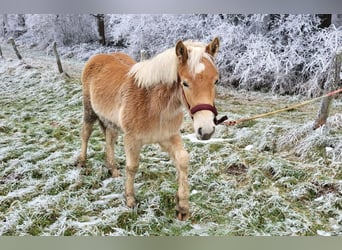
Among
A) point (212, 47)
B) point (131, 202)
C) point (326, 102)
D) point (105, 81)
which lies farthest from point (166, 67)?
point (326, 102)

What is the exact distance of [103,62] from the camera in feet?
7.21

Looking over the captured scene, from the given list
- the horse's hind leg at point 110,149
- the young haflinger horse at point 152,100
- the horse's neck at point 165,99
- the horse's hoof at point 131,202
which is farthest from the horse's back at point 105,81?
the horse's hoof at point 131,202

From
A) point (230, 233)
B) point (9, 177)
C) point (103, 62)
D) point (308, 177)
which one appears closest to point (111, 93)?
point (103, 62)

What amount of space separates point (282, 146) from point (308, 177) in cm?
21

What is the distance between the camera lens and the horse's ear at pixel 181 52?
65.3 inches

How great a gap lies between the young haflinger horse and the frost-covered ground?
7cm

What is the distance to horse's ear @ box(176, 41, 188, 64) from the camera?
1.66 m

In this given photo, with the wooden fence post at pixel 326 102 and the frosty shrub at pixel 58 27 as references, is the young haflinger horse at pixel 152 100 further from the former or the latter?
the wooden fence post at pixel 326 102

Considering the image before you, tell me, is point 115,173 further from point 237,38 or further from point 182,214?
point 237,38

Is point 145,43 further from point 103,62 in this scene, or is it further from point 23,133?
point 23,133

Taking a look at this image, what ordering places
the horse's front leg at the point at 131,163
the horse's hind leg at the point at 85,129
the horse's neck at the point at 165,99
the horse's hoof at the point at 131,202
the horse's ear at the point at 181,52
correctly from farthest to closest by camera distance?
the horse's hind leg at the point at 85,129 < the horse's hoof at the point at 131,202 < the horse's front leg at the point at 131,163 < the horse's neck at the point at 165,99 < the horse's ear at the point at 181,52

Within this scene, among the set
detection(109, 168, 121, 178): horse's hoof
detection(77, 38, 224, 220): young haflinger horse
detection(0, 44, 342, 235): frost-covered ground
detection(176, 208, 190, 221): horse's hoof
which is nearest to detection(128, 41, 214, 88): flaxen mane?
detection(77, 38, 224, 220): young haflinger horse

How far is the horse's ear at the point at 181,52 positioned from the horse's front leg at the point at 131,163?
1.56 ft

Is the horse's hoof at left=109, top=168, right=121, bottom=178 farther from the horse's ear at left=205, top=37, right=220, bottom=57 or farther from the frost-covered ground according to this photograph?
the horse's ear at left=205, top=37, right=220, bottom=57
